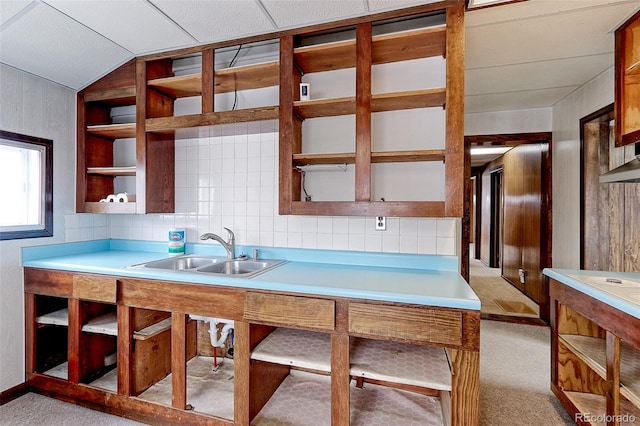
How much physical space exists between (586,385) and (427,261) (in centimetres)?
123

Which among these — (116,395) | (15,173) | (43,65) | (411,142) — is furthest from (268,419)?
(43,65)

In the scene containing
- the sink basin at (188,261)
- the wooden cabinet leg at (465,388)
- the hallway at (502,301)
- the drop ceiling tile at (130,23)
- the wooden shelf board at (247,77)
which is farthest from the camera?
the hallway at (502,301)

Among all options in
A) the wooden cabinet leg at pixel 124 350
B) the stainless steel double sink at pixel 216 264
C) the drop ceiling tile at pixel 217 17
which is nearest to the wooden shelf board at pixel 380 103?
the drop ceiling tile at pixel 217 17

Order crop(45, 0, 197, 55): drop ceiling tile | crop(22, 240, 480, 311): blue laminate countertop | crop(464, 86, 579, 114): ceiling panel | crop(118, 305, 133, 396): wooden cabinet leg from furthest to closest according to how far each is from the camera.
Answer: crop(464, 86, 579, 114): ceiling panel, crop(118, 305, 133, 396): wooden cabinet leg, crop(45, 0, 197, 55): drop ceiling tile, crop(22, 240, 480, 311): blue laminate countertop

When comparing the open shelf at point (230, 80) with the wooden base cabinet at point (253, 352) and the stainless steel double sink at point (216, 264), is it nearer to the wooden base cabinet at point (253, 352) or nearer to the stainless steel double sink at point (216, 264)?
the stainless steel double sink at point (216, 264)

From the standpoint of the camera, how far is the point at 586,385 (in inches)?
71.4

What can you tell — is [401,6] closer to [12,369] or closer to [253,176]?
[253,176]

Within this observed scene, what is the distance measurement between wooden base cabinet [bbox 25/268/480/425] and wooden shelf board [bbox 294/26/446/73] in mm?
1402

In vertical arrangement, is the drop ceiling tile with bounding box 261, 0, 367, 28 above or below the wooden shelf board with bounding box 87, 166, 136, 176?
above

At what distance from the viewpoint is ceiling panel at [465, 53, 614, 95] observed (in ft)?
7.30

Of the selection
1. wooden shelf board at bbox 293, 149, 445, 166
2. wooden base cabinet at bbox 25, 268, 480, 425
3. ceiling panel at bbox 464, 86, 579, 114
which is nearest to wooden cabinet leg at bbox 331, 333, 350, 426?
wooden base cabinet at bbox 25, 268, 480, 425

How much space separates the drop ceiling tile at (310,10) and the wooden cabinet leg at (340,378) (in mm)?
1709

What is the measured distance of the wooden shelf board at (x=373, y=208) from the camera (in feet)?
5.26

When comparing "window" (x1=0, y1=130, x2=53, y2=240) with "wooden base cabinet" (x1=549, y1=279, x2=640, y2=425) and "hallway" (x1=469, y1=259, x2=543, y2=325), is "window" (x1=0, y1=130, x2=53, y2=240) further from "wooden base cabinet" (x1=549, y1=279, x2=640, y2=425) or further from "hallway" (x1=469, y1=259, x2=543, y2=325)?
"hallway" (x1=469, y1=259, x2=543, y2=325)
